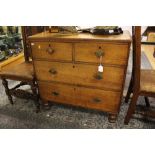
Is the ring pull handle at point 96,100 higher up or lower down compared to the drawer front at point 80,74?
lower down

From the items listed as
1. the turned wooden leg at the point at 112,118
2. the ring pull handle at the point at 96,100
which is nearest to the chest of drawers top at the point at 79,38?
the ring pull handle at the point at 96,100

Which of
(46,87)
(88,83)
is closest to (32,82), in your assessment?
(46,87)

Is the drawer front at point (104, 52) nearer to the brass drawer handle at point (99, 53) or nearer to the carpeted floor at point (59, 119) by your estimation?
the brass drawer handle at point (99, 53)

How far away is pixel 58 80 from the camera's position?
181cm

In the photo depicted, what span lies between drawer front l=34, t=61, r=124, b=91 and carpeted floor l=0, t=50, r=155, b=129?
425mm

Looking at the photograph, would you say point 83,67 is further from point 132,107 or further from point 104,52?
point 132,107

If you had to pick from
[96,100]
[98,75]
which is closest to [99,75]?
[98,75]

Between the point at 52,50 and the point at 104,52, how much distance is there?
47 centimetres

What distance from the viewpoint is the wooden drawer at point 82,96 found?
5.65 ft

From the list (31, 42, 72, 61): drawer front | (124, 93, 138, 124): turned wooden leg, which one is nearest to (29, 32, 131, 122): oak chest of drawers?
(31, 42, 72, 61): drawer front

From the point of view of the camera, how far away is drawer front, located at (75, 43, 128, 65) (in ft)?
4.76

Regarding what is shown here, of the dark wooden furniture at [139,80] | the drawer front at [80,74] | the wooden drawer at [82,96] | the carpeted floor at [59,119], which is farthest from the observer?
the carpeted floor at [59,119]

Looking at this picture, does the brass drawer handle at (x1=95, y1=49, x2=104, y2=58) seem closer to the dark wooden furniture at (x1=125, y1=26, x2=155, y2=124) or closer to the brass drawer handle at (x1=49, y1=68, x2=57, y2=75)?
the dark wooden furniture at (x1=125, y1=26, x2=155, y2=124)

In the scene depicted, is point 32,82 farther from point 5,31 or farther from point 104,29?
point 5,31
